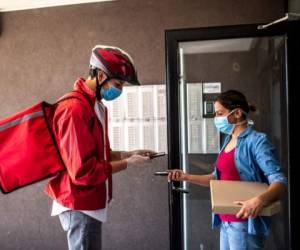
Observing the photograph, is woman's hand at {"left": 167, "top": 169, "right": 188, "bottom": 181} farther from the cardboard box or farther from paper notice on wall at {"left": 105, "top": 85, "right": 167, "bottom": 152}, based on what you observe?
paper notice on wall at {"left": 105, "top": 85, "right": 167, "bottom": 152}

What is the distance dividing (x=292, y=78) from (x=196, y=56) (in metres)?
0.60

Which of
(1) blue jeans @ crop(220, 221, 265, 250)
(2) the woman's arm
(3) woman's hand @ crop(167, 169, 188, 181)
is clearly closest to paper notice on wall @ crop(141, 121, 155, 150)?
(3) woman's hand @ crop(167, 169, 188, 181)

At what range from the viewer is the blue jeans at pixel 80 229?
127 centimetres

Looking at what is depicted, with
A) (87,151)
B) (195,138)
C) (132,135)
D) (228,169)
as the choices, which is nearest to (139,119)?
(132,135)

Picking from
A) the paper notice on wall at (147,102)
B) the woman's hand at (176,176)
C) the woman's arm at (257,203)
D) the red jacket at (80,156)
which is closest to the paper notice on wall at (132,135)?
the paper notice on wall at (147,102)

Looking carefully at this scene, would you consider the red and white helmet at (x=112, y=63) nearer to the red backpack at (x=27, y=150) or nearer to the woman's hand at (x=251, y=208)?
the red backpack at (x=27, y=150)

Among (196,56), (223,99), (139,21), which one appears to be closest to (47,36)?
(139,21)

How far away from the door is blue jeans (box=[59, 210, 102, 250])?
60 cm

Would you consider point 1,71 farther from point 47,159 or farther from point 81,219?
point 81,219

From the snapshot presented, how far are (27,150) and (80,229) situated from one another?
43 centimetres

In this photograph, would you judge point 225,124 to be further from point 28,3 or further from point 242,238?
point 28,3

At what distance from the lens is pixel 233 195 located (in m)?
1.19

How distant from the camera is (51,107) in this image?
128 centimetres

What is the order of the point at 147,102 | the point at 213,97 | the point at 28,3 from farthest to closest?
the point at 28,3, the point at 147,102, the point at 213,97
